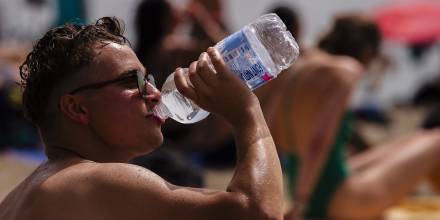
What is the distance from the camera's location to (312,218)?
5.81 metres

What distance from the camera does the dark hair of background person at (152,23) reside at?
19.9ft

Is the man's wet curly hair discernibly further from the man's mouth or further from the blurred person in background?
the blurred person in background

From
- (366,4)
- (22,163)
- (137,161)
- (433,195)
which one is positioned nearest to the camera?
(137,161)

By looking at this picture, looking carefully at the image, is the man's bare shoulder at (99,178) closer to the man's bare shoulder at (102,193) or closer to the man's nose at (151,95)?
the man's bare shoulder at (102,193)

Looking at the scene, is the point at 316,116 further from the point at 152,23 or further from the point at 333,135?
the point at 152,23

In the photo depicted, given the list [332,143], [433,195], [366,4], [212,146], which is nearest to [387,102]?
[366,4]

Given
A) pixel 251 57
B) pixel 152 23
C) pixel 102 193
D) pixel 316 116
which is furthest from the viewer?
pixel 152 23

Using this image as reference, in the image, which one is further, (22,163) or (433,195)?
(22,163)

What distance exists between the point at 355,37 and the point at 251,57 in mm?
3260

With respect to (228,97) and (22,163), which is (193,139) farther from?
(228,97)

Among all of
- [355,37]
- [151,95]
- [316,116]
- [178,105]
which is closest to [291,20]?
[355,37]

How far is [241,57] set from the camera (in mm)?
2549

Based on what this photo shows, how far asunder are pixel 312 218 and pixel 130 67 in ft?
11.0

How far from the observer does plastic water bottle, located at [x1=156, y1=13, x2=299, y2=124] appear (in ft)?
8.37
